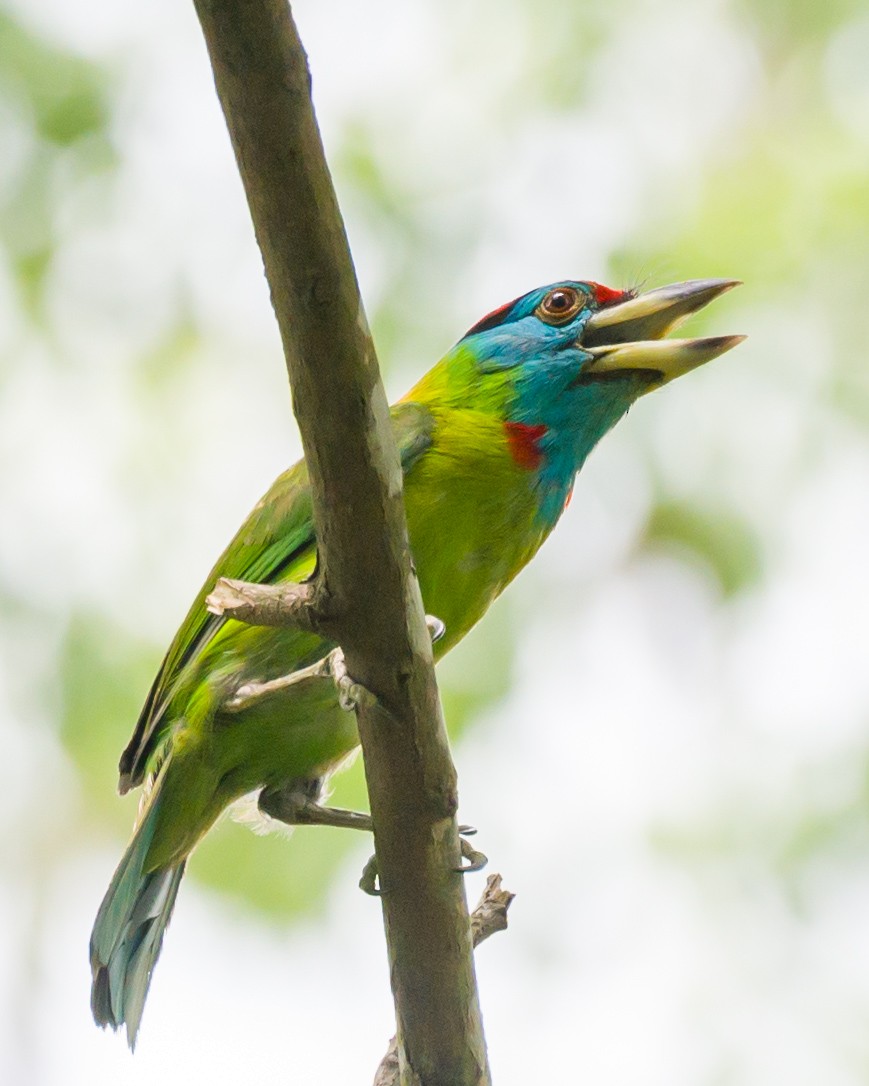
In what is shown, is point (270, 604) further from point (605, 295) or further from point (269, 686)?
point (605, 295)

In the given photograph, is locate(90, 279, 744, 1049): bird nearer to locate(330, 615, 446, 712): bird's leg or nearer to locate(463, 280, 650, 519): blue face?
locate(463, 280, 650, 519): blue face

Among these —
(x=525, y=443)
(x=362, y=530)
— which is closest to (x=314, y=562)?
(x=525, y=443)

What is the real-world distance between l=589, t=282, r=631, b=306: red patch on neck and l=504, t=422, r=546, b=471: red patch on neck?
1.56 ft

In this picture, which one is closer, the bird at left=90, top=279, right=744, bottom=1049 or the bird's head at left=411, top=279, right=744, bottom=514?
the bird at left=90, top=279, right=744, bottom=1049

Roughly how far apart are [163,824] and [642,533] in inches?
129

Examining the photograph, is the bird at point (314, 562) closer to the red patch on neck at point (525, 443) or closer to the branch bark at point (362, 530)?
the red patch on neck at point (525, 443)

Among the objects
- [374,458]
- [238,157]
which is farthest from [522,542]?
[238,157]

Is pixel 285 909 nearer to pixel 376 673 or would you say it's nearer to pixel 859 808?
pixel 859 808

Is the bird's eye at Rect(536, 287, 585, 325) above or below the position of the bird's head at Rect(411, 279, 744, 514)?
above

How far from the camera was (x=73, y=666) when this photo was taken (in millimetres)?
5809

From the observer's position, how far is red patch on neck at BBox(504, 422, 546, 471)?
3.54m

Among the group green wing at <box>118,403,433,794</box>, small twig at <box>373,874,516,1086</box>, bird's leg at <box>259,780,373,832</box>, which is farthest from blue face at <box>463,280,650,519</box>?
small twig at <box>373,874,516,1086</box>

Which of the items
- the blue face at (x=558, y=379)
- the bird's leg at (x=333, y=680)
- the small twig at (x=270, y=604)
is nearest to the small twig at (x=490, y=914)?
the bird's leg at (x=333, y=680)

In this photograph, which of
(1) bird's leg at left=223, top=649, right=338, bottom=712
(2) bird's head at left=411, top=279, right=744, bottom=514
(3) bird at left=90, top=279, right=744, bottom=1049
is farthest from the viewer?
(2) bird's head at left=411, top=279, right=744, bottom=514
